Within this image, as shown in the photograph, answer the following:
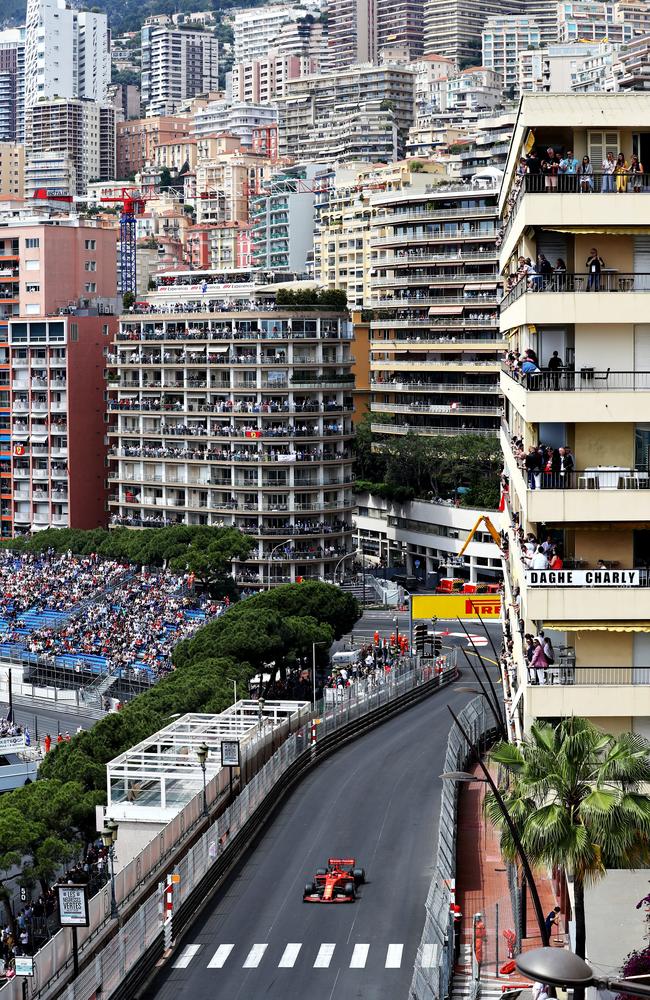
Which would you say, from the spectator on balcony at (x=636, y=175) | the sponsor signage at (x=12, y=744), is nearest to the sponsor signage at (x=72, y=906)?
the spectator on balcony at (x=636, y=175)

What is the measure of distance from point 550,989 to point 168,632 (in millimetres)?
66675

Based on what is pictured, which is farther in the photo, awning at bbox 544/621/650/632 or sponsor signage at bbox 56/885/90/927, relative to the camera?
awning at bbox 544/621/650/632

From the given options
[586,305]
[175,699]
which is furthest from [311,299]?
[586,305]

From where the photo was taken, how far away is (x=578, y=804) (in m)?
29.0

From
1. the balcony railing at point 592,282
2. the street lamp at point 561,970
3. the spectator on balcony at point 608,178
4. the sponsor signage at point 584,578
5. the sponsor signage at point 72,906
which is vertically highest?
the spectator on balcony at point 608,178

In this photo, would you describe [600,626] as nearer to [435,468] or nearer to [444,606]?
[444,606]

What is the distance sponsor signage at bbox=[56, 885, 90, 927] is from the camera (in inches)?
1231

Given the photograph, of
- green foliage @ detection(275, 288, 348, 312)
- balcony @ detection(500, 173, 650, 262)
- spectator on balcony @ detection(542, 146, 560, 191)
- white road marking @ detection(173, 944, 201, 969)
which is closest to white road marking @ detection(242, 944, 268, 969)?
white road marking @ detection(173, 944, 201, 969)

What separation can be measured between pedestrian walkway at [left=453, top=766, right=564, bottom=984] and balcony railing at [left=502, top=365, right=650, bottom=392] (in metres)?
11.4

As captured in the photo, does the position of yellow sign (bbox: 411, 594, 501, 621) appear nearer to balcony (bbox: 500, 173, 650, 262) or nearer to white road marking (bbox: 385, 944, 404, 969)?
white road marking (bbox: 385, 944, 404, 969)

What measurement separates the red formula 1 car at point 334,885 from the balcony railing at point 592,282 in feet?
52.5

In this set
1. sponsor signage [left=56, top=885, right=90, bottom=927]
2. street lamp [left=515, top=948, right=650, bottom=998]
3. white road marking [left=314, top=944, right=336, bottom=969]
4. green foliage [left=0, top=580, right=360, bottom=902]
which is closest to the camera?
street lamp [left=515, top=948, right=650, bottom=998]

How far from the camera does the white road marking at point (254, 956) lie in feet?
121

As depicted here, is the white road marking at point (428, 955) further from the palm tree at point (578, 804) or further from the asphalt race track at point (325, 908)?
the palm tree at point (578, 804)
